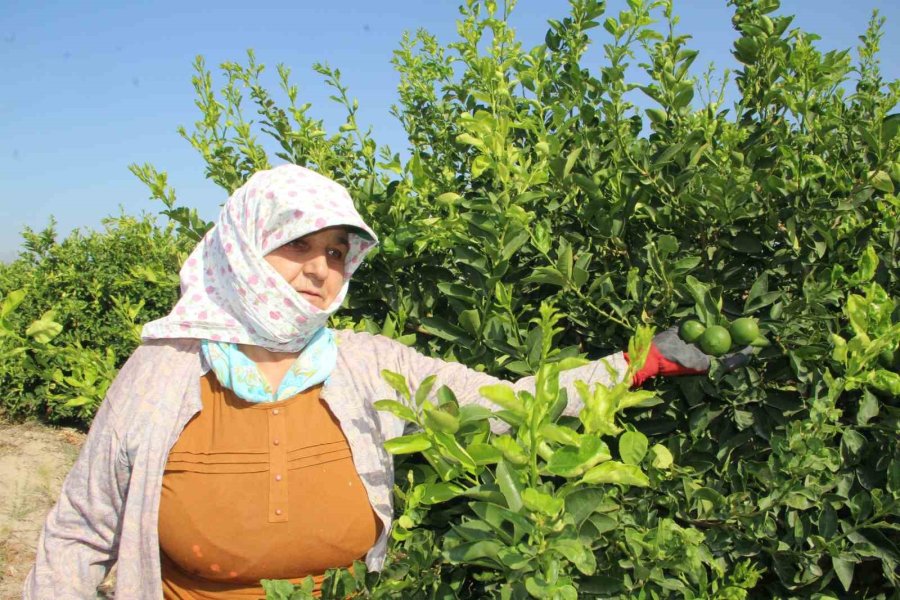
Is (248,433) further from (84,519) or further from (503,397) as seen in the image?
(503,397)

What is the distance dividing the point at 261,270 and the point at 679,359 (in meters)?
1.11

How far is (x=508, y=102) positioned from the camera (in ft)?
7.70

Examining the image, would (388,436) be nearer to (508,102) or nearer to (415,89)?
(508,102)

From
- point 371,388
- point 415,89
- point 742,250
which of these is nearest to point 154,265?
point 415,89

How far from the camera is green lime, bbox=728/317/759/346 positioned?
1.68m

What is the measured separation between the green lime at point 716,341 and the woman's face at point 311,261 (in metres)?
1.00

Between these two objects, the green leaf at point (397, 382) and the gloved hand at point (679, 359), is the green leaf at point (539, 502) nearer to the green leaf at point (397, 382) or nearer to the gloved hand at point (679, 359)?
the green leaf at point (397, 382)

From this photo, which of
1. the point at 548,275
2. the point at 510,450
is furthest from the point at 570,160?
the point at 510,450

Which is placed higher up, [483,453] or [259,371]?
[259,371]

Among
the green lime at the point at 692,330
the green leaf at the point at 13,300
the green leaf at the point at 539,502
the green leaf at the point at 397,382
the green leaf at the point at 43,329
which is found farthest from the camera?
the green leaf at the point at 43,329

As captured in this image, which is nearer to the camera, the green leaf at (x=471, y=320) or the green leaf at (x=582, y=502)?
the green leaf at (x=582, y=502)

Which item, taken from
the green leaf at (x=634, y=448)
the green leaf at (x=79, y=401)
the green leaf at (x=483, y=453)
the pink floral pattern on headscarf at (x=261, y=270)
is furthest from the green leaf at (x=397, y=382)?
the green leaf at (x=79, y=401)

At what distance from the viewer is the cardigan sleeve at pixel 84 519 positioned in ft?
6.53

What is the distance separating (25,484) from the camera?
20.0 ft
